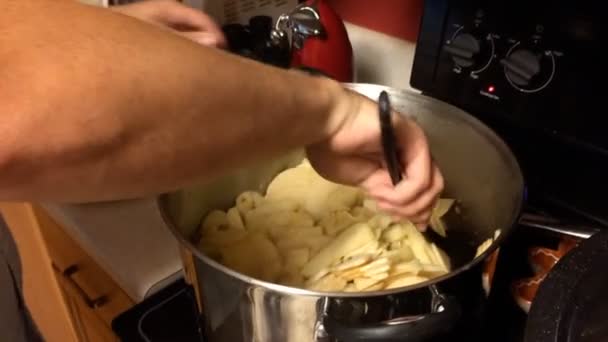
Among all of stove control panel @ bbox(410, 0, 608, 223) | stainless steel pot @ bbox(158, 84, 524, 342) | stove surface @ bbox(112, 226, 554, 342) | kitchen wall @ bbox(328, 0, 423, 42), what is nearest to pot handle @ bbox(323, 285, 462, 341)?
stainless steel pot @ bbox(158, 84, 524, 342)

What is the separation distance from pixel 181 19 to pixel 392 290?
382 mm

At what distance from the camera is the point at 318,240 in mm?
648

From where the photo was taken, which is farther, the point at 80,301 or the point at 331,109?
the point at 80,301

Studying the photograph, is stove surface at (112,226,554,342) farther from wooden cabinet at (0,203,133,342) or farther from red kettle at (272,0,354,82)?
red kettle at (272,0,354,82)

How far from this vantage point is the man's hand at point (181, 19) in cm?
69

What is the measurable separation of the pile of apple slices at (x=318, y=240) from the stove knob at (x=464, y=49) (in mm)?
138

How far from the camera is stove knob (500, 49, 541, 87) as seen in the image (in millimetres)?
611

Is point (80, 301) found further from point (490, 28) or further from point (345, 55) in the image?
point (490, 28)

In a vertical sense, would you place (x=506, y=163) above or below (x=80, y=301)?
above

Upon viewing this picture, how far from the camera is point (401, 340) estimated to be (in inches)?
Result: 18.4

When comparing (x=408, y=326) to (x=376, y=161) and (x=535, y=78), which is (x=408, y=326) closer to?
(x=376, y=161)

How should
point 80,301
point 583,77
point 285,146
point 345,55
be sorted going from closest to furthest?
point 285,146 → point 583,77 → point 345,55 → point 80,301

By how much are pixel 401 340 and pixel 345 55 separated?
1.47 feet

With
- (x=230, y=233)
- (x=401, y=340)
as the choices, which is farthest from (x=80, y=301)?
(x=401, y=340)
